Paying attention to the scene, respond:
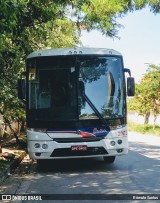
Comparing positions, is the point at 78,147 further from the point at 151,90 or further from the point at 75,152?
the point at 151,90

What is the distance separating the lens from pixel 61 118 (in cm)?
1080

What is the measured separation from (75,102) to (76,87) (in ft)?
1.34

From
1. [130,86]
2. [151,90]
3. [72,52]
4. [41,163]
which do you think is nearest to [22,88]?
[72,52]

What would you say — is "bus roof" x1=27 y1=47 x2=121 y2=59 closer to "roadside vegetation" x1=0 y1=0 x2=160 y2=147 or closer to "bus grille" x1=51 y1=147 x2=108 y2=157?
"roadside vegetation" x1=0 y1=0 x2=160 y2=147

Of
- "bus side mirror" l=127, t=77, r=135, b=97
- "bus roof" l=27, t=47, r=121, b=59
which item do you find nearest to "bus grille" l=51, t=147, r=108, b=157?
"bus side mirror" l=127, t=77, r=135, b=97

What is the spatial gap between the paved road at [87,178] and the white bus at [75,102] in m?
0.62

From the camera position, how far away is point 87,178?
997 cm

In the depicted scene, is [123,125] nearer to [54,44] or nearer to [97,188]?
[97,188]

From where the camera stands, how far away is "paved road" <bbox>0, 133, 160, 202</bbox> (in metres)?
8.44

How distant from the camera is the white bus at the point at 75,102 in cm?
1078

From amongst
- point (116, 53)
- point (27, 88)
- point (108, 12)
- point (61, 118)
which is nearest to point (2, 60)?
point (27, 88)

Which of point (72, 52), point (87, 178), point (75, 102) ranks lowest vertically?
point (87, 178)

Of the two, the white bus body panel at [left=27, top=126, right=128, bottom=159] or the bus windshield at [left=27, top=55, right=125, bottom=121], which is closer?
the white bus body panel at [left=27, top=126, right=128, bottom=159]

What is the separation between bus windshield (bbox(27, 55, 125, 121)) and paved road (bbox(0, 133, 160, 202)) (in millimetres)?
1518
